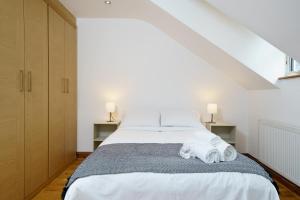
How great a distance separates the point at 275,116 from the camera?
2.83 m

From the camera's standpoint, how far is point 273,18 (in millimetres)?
1882

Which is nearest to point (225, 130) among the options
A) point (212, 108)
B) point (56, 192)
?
point (212, 108)

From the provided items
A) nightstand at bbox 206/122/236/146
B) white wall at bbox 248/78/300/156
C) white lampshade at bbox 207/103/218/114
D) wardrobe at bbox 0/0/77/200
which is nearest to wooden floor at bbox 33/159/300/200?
wardrobe at bbox 0/0/77/200

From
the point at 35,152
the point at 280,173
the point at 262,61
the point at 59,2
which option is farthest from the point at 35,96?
the point at 280,173

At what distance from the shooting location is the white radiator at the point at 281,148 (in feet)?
7.68

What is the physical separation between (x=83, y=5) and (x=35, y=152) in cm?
202

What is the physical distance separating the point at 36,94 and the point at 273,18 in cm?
231

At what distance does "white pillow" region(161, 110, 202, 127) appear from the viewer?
3.20m

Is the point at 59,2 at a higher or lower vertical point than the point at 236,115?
higher

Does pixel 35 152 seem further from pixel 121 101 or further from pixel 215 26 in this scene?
pixel 215 26

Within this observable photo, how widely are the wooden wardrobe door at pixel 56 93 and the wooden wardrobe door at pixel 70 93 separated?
15cm

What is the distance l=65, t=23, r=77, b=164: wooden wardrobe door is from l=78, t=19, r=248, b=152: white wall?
13cm

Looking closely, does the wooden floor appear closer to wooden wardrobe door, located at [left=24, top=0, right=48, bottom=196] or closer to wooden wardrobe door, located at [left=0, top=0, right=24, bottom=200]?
wooden wardrobe door, located at [left=24, top=0, right=48, bottom=196]

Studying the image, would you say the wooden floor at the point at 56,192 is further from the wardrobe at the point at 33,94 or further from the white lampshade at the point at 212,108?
the white lampshade at the point at 212,108
